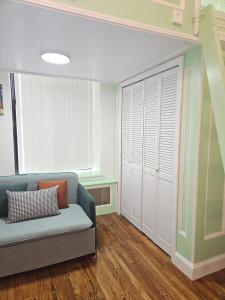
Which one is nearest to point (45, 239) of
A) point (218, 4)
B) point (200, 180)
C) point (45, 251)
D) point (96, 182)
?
point (45, 251)

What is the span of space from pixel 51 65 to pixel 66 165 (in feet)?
4.97

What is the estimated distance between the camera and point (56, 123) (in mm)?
3150

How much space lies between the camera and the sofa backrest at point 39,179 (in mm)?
2532

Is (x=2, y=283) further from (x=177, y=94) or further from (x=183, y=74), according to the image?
(x=183, y=74)

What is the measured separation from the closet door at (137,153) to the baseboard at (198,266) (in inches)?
33.7

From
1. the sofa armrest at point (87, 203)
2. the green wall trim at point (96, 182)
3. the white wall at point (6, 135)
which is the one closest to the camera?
the sofa armrest at point (87, 203)

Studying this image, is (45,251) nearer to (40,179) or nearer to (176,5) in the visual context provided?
(40,179)

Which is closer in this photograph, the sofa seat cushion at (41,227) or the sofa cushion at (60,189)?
the sofa seat cushion at (41,227)

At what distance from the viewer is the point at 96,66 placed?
8.11 ft

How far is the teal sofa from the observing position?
1.95 m

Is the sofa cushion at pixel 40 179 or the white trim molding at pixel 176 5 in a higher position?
the white trim molding at pixel 176 5

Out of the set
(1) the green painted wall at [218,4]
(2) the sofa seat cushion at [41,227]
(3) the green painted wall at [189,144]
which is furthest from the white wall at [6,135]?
(1) the green painted wall at [218,4]

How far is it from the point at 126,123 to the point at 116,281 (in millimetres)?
2057

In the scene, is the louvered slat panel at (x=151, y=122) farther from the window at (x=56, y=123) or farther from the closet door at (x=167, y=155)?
the window at (x=56, y=123)
